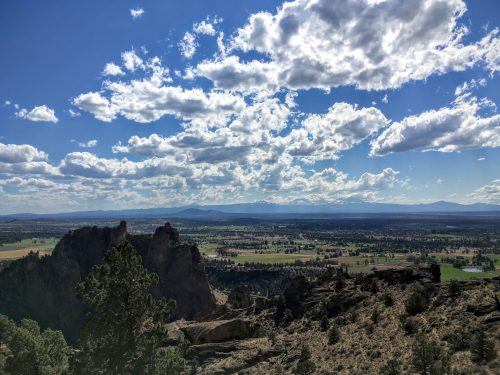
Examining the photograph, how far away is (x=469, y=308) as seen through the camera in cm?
4031

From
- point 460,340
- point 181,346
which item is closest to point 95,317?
point 181,346

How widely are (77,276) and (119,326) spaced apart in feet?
228

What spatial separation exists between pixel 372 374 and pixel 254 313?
3313 centimetres

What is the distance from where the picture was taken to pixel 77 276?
10100cm

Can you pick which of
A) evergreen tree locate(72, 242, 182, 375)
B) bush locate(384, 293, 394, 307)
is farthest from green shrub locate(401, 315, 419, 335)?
evergreen tree locate(72, 242, 182, 375)

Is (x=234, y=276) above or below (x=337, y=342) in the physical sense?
below

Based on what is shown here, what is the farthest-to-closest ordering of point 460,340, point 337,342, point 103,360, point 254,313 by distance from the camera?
1. point 254,313
2. point 337,342
3. point 103,360
4. point 460,340

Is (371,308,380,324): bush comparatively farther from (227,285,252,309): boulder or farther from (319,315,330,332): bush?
(227,285,252,309): boulder

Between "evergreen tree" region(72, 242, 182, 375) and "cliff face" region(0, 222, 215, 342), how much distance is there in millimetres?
60495

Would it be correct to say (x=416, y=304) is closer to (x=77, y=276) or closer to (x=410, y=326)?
(x=410, y=326)

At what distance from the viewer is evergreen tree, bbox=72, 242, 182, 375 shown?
37281 millimetres

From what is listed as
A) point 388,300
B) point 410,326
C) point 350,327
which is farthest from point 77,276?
point 410,326

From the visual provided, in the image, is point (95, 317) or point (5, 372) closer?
point (95, 317)

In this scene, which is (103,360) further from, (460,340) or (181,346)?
(460,340)
